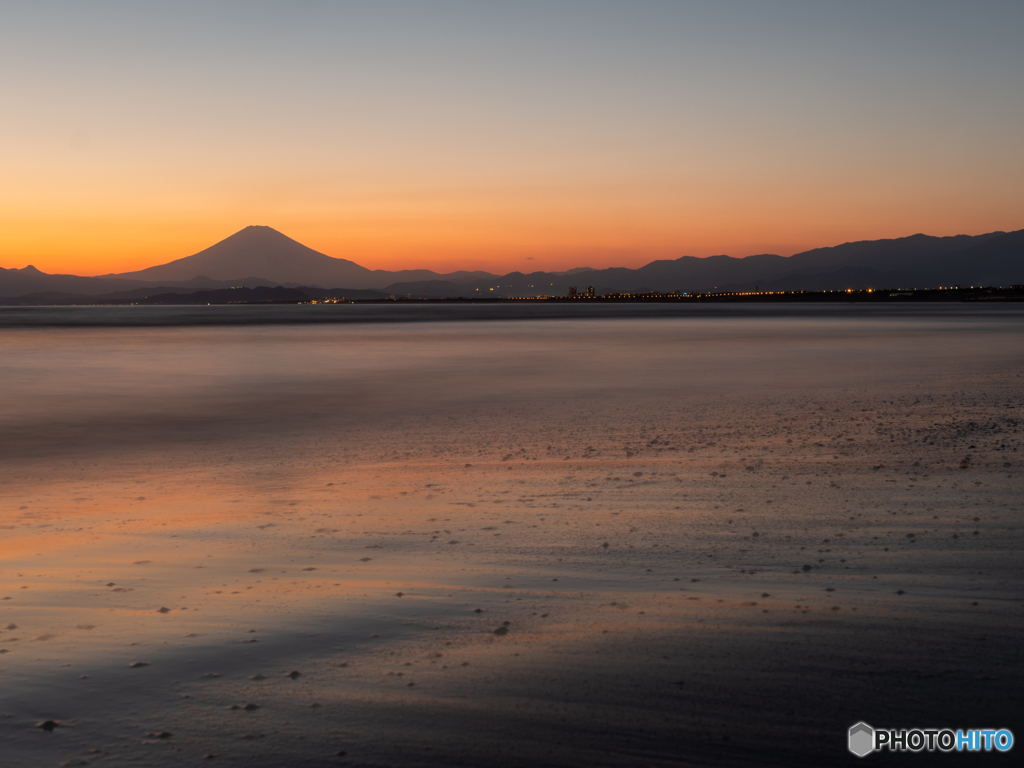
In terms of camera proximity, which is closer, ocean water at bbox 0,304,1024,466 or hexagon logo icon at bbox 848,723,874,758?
hexagon logo icon at bbox 848,723,874,758

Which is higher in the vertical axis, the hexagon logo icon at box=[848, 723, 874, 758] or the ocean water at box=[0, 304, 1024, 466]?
the hexagon logo icon at box=[848, 723, 874, 758]

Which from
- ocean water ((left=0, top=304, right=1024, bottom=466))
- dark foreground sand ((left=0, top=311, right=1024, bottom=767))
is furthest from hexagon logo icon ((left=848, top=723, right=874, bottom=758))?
ocean water ((left=0, top=304, right=1024, bottom=466))

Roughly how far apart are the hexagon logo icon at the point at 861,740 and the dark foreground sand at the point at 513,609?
0.05 meters

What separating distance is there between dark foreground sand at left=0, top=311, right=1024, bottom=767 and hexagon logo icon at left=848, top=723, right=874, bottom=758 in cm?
5

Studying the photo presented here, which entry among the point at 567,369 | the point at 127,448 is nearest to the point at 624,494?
the point at 127,448

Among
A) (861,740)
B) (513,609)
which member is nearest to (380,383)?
(513,609)

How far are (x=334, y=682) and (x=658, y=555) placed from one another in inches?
115

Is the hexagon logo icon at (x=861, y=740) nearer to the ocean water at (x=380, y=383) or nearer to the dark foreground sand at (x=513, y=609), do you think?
the dark foreground sand at (x=513, y=609)

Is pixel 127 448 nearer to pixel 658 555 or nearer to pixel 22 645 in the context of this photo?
pixel 22 645

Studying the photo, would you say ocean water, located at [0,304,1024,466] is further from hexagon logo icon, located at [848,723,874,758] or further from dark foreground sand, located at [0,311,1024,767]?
hexagon logo icon, located at [848,723,874,758]

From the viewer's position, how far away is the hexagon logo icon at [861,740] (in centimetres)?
344

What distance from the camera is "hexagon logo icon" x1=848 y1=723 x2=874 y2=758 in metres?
3.44

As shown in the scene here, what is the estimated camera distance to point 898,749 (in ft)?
11.3

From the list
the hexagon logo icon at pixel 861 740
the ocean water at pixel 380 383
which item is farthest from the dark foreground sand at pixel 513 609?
the ocean water at pixel 380 383
